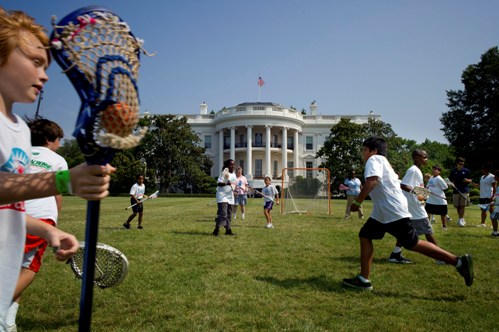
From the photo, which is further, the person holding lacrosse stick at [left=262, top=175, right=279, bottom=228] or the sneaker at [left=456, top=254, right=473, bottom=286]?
the person holding lacrosse stick at [left=262, top=175, right=279, bottom=228]

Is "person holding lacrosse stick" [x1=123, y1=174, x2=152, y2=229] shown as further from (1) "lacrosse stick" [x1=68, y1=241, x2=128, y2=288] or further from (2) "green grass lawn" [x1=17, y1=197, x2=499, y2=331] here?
(1) "lacrosse stick" [x1=68, y1=241, x2=128, y2=288]

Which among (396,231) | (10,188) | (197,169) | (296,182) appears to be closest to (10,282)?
(10,188)

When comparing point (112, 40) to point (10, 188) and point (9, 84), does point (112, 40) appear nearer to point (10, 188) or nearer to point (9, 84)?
point (9, 84)

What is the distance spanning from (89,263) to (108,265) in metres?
1.88

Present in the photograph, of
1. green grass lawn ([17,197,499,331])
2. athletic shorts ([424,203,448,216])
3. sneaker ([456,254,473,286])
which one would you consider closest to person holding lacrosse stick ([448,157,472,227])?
athletic shorts ([424,203,448,216])

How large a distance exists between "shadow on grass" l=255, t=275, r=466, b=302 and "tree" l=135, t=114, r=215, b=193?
1852 inches

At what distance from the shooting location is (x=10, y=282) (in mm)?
1743

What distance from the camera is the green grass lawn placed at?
3828mm

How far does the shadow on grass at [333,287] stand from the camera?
4758mm

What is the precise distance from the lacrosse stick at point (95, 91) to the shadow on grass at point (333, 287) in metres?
4.04

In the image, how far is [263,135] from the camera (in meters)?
64.1

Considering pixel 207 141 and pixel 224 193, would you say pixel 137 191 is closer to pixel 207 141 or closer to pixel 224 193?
pixel 224 193

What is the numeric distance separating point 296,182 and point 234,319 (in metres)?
19.5

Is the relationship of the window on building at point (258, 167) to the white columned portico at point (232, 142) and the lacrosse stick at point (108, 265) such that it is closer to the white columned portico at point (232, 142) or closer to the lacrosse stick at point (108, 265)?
the white columned portico at point (232, 142)
